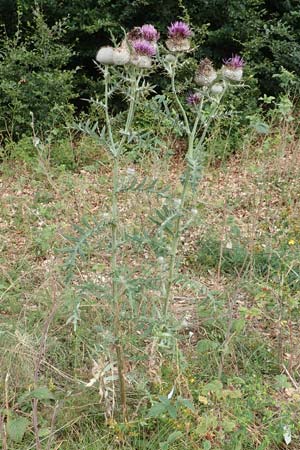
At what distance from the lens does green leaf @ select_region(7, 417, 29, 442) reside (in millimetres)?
2193

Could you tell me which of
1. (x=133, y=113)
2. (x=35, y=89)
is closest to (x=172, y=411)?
(x=133, y=113)

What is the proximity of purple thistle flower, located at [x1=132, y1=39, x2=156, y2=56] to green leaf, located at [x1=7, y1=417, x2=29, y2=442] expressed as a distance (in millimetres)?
1405

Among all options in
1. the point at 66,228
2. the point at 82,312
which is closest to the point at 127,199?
the point at 66,228

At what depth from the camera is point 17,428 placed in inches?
87.0

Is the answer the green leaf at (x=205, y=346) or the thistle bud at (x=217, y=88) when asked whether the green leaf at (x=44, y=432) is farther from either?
the thistle bud at (x=217, y=88)

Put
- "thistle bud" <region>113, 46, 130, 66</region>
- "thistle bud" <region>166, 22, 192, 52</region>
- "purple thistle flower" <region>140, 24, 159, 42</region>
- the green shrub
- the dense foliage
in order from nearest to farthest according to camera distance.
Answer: "thistle bud" <region>113, 46, 130, 66</region>
"purple thistle flower" <region>140, 24, 159, 42</region>
"thistle bud" <region>166, 22, 192, 52</region>
the green shrub
the dense foliage

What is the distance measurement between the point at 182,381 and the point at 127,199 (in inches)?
78.9

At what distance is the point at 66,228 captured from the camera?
3.75 meters

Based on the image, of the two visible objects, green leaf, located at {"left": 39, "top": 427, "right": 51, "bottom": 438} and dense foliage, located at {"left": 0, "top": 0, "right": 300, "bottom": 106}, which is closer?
green leaf, located at {"left": 39, "top": 427, "right": 51, "bottom": 438}

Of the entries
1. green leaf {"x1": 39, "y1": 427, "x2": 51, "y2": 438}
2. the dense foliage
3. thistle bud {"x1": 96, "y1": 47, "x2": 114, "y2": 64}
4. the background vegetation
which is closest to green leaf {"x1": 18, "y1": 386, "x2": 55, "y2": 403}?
the background vegetation

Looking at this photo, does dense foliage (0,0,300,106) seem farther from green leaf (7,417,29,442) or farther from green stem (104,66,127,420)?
green leaf (7,417,29,442)

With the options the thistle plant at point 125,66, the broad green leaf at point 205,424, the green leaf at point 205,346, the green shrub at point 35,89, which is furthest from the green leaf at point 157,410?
the green shrub at point 35,89

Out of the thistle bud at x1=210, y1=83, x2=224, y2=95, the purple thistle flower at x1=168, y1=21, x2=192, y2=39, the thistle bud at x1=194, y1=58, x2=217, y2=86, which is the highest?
the purple thistle flower at x1=168, y1=21, x2=192, y2=39

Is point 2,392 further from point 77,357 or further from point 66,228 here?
point 66,228
